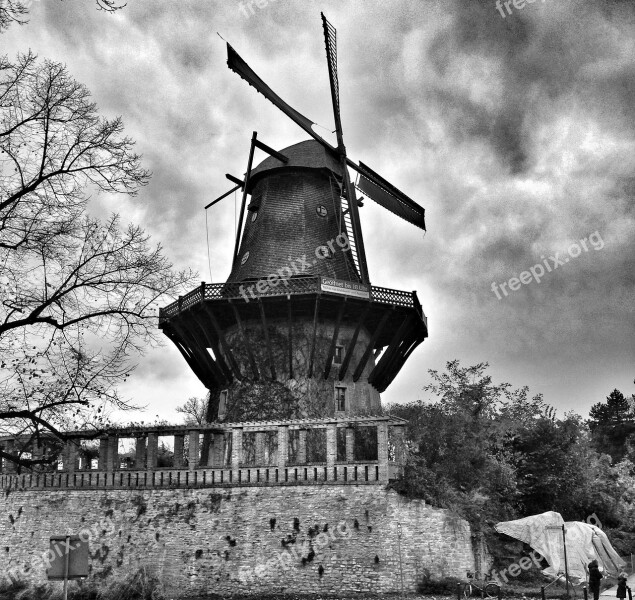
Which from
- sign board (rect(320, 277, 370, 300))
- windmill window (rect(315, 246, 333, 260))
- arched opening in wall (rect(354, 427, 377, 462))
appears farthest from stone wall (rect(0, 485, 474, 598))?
windmill window (rect(315, 246, 333, 260))

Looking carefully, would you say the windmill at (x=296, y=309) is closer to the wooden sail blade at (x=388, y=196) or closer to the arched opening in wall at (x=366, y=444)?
the wooden sail blade at (x=388, y=196)

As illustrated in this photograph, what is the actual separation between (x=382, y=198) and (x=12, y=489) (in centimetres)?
2299


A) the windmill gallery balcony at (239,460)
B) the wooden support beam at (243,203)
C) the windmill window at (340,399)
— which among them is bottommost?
the windmill gallery balcony at (239,460)

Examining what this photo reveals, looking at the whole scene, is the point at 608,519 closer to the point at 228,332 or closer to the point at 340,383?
the point at 340,383

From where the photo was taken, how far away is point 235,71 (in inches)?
1571

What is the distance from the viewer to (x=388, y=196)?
41.8 m

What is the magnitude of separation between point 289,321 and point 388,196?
1215cm

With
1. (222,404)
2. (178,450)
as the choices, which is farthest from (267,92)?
(178,450)

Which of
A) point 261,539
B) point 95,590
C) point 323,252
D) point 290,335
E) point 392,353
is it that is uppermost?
point 323,252

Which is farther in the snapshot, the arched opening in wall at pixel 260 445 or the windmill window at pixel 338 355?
the windmill window at pixel 338 355

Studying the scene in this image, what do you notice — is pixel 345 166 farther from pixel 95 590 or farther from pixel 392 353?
pixel 95 590

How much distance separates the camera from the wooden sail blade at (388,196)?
4128 cm

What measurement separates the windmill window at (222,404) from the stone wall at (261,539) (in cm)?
738

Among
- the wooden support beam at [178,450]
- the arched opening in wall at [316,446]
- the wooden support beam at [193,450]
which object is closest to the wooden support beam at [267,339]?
the arched opening in wall at [316,446]
